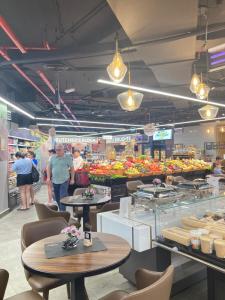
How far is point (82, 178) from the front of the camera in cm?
722

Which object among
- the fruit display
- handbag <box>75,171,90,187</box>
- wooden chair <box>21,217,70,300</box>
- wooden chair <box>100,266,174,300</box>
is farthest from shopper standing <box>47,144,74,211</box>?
wooden chair <box>100,266,174,300</box>

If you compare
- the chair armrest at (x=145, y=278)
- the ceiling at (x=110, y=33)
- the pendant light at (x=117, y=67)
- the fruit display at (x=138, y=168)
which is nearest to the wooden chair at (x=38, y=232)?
the chair armrest at (x=145, y=278)

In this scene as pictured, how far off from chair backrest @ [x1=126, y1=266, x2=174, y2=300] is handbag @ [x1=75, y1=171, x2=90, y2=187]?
5.67 meters

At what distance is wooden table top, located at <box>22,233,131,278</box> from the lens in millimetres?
1771

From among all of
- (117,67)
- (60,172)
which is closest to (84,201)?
(60,172)

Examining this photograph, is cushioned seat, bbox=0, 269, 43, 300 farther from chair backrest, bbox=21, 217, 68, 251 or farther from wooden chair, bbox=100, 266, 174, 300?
wooden chair, bbox=100, 266, 174, 300

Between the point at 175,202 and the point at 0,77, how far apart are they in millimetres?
6297

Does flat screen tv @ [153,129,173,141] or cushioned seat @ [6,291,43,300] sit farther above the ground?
flat screen tv @ [153,129,173,141]

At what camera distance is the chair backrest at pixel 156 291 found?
1.40 meters

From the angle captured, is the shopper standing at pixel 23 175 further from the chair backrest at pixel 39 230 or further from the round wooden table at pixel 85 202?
the chair backrest at pixel 39 230

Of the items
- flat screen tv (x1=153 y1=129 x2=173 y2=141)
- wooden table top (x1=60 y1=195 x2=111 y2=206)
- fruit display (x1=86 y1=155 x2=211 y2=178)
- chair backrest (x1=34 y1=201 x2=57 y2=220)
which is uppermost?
flat screen tv (x1=153 y1=129 x2=173 y2=141)

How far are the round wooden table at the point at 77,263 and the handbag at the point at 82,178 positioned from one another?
4.97 meters

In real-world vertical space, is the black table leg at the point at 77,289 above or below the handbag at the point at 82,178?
below

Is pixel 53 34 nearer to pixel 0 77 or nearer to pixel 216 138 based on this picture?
pixel 0 77
